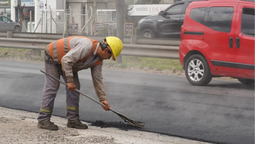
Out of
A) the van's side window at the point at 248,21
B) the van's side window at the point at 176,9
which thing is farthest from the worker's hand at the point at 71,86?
the van's side window at the point at 176,9

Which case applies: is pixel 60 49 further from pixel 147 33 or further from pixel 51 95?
pixel 147 33

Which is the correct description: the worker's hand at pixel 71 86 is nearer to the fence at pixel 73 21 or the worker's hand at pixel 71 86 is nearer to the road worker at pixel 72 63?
the road worker at pixel 72 63

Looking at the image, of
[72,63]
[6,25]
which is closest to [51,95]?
[72,63]

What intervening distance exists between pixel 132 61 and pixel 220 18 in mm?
5416

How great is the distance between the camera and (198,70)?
984 cm

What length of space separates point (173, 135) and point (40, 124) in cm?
155

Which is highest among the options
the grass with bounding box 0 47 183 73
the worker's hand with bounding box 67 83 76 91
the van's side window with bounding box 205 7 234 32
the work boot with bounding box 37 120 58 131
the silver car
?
the van's side window with bounding box 205 7 234 32

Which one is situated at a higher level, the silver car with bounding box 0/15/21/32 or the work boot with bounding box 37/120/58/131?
the work boot with bounding box 37/120/58/131

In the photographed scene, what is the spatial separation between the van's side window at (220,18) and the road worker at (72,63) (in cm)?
469

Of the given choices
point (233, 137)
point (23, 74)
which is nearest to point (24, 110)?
point (233, 137)

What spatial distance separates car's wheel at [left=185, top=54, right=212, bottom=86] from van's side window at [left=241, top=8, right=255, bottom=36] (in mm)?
1077

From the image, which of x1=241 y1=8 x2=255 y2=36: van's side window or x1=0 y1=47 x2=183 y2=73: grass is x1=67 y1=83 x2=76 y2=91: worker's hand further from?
x1=0 y1=47 x2=183 y2=73: grass

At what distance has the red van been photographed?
9.15 meters

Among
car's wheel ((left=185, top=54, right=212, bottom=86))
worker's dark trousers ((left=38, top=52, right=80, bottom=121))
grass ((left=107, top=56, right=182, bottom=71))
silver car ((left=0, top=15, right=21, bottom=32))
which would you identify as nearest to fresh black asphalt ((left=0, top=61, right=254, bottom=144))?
car's wheel ((left=185, top=54, right=212, bottom=86))
